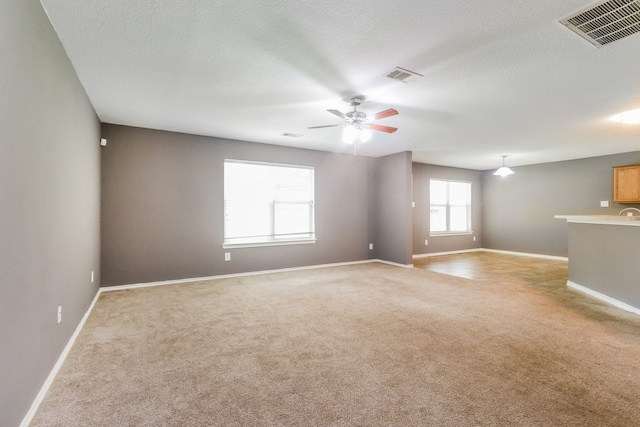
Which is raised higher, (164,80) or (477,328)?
(164,80)

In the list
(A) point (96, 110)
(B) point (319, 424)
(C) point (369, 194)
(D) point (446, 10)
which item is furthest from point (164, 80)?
(C) point (369, 194)

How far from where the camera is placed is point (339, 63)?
8.45ft

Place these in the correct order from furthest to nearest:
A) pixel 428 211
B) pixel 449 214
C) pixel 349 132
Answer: pixel 449 214, pixel 428 211, pixel 349 132

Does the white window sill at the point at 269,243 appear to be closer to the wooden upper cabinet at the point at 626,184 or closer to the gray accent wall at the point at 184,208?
the gray accent wall at the point at 184,208

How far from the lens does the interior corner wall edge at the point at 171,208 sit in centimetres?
436

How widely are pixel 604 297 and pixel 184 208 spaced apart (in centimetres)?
614

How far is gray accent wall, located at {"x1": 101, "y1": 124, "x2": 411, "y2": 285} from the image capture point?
4.38 metres

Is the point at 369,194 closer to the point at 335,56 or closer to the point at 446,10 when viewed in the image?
the point at 335,56

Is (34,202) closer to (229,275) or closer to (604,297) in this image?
(229,275)

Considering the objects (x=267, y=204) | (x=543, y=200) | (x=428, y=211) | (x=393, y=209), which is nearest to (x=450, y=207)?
(x=428, y=211)

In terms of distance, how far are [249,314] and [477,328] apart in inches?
94.3

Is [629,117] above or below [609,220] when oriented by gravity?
above

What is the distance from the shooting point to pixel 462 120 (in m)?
4.19

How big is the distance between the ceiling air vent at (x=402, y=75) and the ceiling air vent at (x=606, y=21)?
3.58 feet
